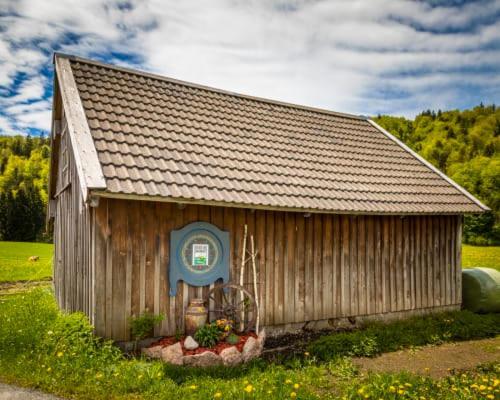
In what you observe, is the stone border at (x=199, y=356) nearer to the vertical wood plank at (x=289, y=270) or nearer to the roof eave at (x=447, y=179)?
the vertical wood plank at (x=289, y=270)

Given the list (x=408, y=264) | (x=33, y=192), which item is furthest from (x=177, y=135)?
(x=33, y=192)

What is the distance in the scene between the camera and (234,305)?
773 cm

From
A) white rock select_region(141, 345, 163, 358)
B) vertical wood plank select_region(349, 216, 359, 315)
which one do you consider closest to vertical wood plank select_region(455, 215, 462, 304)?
vertical wood plank select_region(349, 216, 359, 315)

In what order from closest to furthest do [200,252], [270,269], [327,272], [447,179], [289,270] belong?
[200,252]
[270,269]
[289,270]
[327,272]
[447,179]

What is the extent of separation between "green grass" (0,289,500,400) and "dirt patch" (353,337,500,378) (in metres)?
0.35

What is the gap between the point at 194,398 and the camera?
5.08 metres

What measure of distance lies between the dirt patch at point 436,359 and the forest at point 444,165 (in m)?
35.5

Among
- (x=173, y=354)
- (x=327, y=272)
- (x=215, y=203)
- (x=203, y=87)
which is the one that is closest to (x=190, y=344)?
(x=173, y=354)

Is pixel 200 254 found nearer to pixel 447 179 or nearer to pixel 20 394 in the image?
pixel 20 394

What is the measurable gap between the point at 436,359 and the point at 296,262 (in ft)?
10.3

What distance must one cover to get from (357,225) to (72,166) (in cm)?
646

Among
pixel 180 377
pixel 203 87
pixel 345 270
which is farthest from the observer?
pixel 203 87

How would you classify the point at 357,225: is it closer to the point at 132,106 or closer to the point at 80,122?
the point at 132,106

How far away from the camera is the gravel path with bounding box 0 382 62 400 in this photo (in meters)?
5.06
